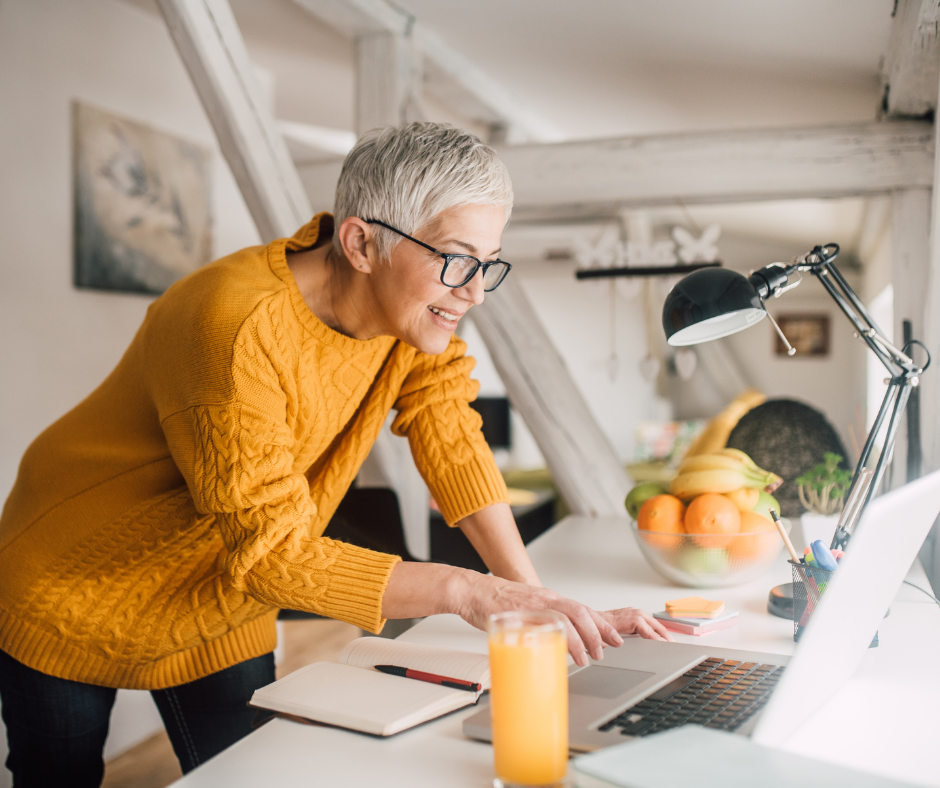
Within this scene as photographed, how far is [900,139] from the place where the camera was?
77.6 inches

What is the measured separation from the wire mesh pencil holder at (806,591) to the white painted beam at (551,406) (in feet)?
3.77

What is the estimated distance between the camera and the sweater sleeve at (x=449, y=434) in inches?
51.3

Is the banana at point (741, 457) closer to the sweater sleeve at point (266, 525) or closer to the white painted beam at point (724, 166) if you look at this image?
the sweater sleeve at point (266, 525)

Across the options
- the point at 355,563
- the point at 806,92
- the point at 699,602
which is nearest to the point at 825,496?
the point at 699,602

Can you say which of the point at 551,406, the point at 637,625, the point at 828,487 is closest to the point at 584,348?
the point at 551,406

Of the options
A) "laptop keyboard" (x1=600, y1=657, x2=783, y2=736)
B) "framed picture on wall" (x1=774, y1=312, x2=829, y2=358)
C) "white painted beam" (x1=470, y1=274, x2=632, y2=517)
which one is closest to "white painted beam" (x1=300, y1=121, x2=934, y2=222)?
"white painted beam" (x1=470, y1=274, x2=632, y2=517)

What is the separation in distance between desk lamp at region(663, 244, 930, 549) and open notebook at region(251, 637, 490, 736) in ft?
2.00

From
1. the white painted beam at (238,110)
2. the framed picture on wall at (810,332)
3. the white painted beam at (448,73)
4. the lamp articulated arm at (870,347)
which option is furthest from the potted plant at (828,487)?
the framed picture on wall at (810,332)

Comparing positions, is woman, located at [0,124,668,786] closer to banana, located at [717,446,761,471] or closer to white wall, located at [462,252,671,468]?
banana, located at [717,446,761,471]

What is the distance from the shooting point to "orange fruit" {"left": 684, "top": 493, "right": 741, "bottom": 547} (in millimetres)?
1306

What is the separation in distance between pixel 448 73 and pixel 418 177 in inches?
66.2

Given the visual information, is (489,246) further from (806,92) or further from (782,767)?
(806,92)

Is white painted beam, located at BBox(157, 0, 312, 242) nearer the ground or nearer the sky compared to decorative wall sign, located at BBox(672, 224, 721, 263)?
nearer the sky

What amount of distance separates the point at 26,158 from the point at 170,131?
1.75ft
